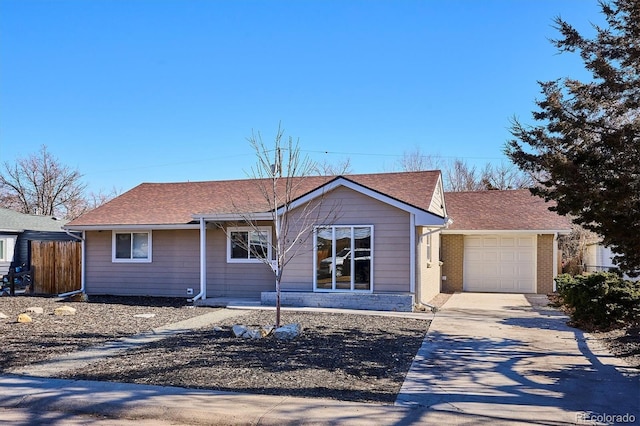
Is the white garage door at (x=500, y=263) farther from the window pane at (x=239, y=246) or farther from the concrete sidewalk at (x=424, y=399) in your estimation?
the concrete sidewalk at (x=424, y=399)

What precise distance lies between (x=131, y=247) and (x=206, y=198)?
3107 millimetres

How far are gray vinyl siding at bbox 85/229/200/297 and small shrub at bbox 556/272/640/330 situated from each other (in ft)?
36.4

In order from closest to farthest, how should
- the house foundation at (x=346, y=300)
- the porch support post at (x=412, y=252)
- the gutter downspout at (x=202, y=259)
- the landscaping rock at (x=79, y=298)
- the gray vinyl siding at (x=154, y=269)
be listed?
the house foundation at (x=346, y=300), the porch support post at (x=412, y=252), the gutter downspout at (x=202, y=259), the landscaping rock at (x=79, y=298), the gray vinyl siding at (x=154, y=269)

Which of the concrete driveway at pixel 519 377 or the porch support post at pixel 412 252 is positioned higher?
the porch support post at pixel 412 252

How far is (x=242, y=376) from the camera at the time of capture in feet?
23.0

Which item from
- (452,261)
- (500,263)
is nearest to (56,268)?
(452,261)

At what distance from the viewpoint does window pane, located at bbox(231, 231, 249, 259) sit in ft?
53.9

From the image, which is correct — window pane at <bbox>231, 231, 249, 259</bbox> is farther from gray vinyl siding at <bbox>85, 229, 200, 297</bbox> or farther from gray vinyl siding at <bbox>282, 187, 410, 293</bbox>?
gray vinyl siding at <bbox>282, 187, 410, 293</bbox>

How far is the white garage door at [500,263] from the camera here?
19.2 meters

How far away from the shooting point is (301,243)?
14.7 meters

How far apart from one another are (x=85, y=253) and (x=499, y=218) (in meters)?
15.1

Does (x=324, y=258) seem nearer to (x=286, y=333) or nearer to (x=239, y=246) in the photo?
(x=239, y=246)

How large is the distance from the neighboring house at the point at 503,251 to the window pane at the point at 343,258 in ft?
19.7

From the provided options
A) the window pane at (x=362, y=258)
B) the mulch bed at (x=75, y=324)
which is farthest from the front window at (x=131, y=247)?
the window pane at (x=362, y=258)
